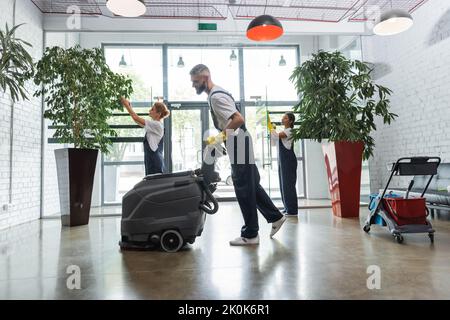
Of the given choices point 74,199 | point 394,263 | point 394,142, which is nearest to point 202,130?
point 74,199

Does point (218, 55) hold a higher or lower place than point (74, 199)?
higher

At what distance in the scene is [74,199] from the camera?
11.4ft

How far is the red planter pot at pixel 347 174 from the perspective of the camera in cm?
365

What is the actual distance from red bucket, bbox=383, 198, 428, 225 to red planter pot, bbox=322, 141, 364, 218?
1.22 meters

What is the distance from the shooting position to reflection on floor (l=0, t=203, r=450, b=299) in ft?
4.58

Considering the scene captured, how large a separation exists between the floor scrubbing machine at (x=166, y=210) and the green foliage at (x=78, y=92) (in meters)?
1.74

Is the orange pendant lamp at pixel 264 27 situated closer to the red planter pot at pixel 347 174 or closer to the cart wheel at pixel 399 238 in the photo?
the red planter pot at pixel 347 174

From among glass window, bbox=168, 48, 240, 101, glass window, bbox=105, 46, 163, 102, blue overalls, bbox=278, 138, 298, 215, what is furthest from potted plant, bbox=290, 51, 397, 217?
glass window, bbox=105, 46, 163, 102

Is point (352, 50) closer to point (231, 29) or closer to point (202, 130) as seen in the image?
point (231, 29)

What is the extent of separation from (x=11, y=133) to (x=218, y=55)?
389cm

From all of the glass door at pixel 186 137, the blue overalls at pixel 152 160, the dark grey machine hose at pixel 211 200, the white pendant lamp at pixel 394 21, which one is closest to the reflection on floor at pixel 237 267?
the dark grey machine hose at pixel 211 200

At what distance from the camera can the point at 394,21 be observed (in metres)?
3.62

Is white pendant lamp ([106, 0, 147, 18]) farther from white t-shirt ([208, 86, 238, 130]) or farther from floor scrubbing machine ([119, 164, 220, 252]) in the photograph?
floor scrubbing machine ([119, 164, 220, 252])
